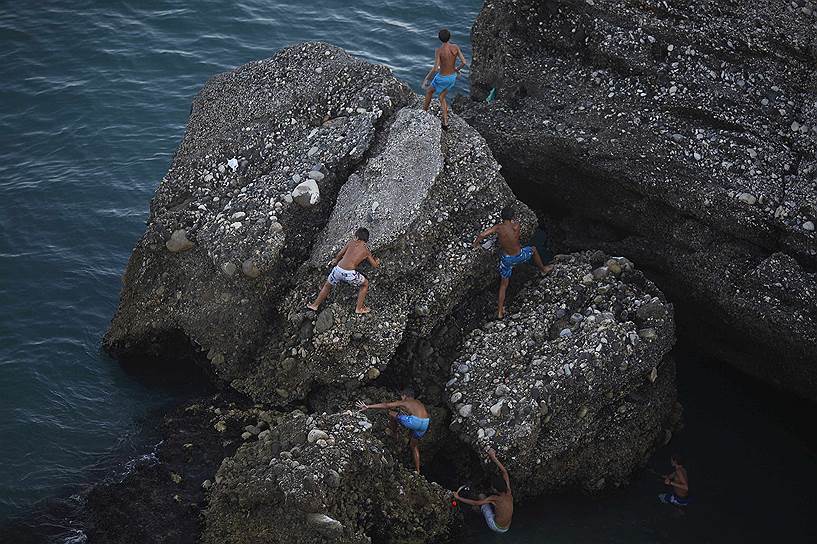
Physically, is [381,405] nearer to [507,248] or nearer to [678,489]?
[507,248]

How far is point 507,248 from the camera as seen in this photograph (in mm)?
15148

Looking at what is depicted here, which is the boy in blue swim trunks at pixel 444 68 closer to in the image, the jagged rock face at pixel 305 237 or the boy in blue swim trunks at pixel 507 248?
the jagged rock face at pixel 305 237

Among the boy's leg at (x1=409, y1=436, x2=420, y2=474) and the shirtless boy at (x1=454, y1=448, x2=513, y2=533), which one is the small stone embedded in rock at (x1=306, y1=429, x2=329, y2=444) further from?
the shirtless boy at (x1=454, y1=448, x2=513, y2=533)

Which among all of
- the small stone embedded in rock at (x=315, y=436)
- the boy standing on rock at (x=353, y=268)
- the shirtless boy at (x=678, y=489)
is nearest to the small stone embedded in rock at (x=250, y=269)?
the boy standing on rock at (x=353, y=268)

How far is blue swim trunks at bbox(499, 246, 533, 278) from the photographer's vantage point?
50.0ft

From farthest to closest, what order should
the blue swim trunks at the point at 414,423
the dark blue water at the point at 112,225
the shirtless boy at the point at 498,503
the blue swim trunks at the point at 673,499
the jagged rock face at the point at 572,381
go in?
1. the blue swim trunks at the point at 673,499
2. the dark blue water at the point at 112,225
3. the jagged rock face at the point at 572,381
4. the blue swim trunks at the point at 414,423
5. the shirtless boy at the point at 498,503

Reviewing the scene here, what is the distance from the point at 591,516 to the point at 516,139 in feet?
24.6

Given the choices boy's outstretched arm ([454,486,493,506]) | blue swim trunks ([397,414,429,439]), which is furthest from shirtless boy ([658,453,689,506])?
blue swim trunks ([397,414,429,439])

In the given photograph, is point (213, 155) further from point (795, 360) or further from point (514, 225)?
point (795, 360)

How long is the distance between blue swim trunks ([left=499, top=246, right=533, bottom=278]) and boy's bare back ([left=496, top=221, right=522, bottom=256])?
0.09 m

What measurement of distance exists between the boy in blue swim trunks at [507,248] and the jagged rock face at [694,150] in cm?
254

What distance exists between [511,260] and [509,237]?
18.2 inches

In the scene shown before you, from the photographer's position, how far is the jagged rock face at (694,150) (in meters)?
15.2

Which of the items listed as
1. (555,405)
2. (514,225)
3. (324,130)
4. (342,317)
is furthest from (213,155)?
(555,405)
